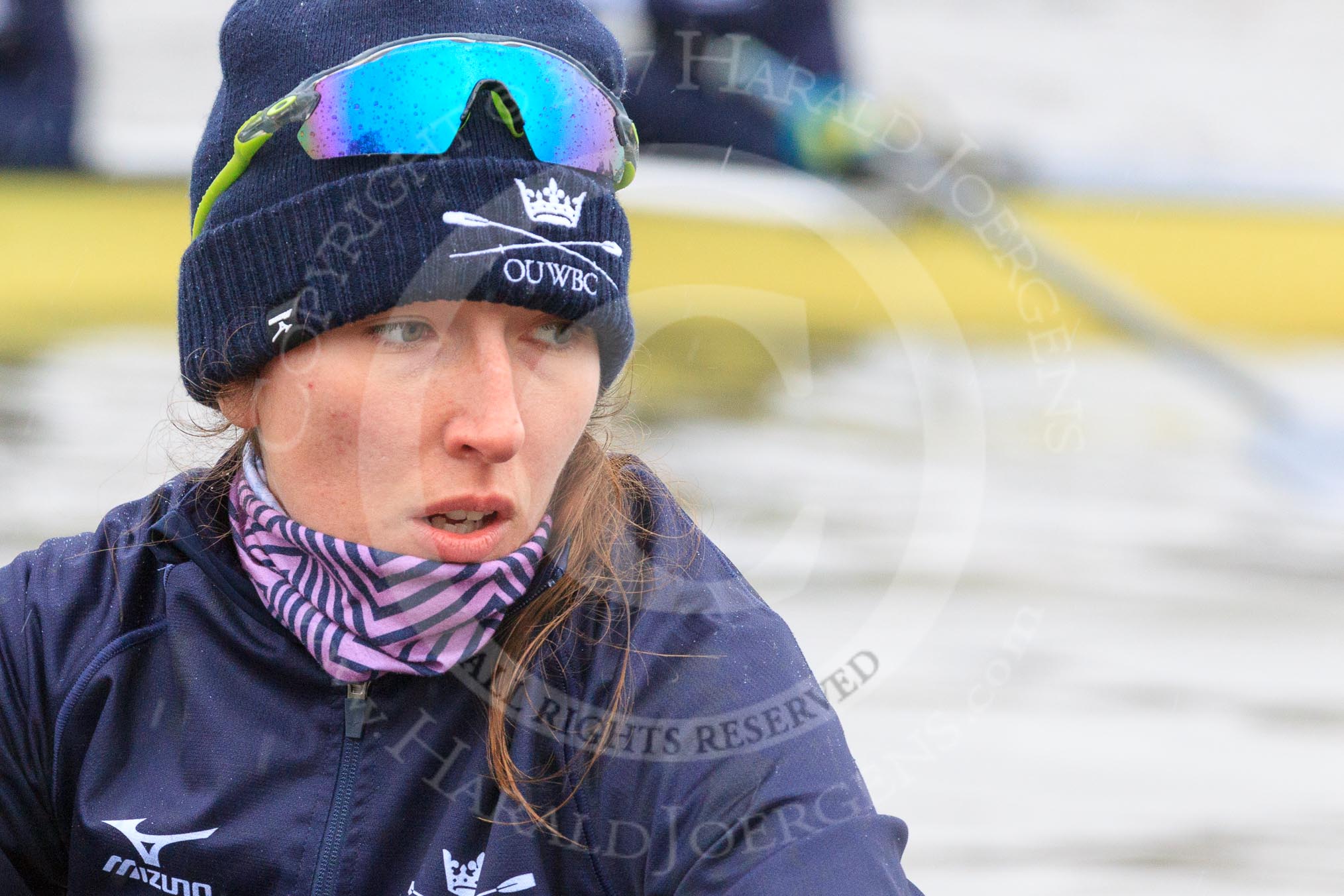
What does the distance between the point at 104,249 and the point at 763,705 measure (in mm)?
4482

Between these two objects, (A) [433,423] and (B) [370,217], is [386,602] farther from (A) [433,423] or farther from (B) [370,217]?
(B) [370,217]

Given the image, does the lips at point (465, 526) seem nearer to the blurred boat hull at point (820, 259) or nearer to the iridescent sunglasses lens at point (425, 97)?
the iridescent sunglasses lens at point (425, 97)

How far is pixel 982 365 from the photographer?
18.9ft

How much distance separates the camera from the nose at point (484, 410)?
1146mm

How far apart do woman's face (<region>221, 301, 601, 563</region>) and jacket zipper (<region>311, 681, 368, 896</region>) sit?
12 cm

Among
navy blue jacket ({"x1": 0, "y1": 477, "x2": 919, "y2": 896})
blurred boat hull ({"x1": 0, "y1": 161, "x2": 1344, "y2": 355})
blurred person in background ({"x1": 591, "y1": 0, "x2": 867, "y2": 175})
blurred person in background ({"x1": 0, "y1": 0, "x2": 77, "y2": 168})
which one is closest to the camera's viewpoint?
navy blue jacket ({"x1": 0, "y1": 477, "x2": 919, "y2": 896})

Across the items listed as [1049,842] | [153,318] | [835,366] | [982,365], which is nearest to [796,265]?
[835,366]

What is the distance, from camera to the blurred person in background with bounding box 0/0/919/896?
117cm

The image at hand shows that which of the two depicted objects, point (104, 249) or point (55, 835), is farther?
point (104, 249)

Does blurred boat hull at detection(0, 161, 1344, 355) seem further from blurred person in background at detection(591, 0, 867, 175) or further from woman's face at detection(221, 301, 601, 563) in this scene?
woman's face at detection(221, 301, 601, 563)

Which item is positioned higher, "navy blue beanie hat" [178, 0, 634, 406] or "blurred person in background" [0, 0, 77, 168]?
"blurred person in background" [0, 0, 77, 168]

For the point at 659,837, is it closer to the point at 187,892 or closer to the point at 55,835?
the point at 187,892

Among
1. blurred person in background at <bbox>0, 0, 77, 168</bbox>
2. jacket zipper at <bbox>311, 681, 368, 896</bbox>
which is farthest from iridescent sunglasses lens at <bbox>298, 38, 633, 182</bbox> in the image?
blurred person in background at <bbox>0, 0, 77, 168</bbox>

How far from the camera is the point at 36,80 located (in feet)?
18.0
